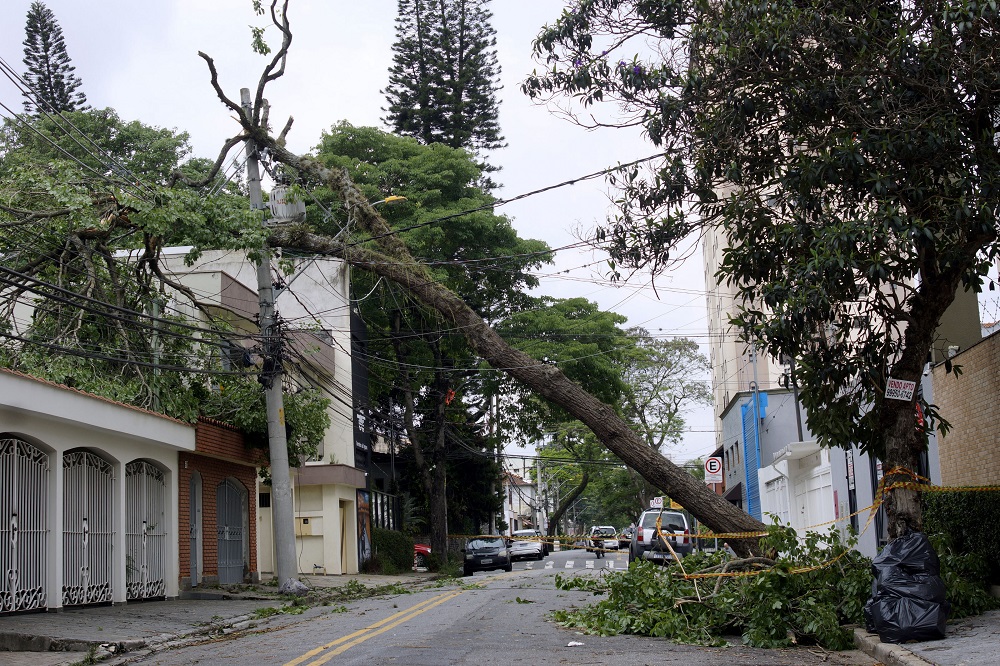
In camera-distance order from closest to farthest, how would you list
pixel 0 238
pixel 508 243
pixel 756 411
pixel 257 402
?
pixel 0 238
pixel 257 402
pixel 508 243
pixel 756 411

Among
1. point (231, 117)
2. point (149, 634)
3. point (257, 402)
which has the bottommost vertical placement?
point (149, 634)

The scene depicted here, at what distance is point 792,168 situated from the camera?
11.0 m

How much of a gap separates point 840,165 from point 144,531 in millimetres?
13977

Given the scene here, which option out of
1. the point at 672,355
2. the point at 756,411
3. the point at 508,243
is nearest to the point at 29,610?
the point at 508,243

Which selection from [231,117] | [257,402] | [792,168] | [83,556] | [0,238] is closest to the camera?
[792,168]

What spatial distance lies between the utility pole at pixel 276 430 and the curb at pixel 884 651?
36.7 ft

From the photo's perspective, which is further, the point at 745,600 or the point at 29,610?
the point at 29,610

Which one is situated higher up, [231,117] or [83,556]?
[231,117]

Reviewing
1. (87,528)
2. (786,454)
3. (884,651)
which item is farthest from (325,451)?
(884,651)

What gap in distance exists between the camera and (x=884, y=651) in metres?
9.23

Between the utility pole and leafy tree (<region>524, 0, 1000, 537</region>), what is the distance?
9151 millimetres

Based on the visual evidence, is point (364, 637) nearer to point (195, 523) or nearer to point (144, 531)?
point (144, 531)

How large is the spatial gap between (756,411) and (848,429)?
24076mm

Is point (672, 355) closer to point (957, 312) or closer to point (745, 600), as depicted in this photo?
point (957, 312)
